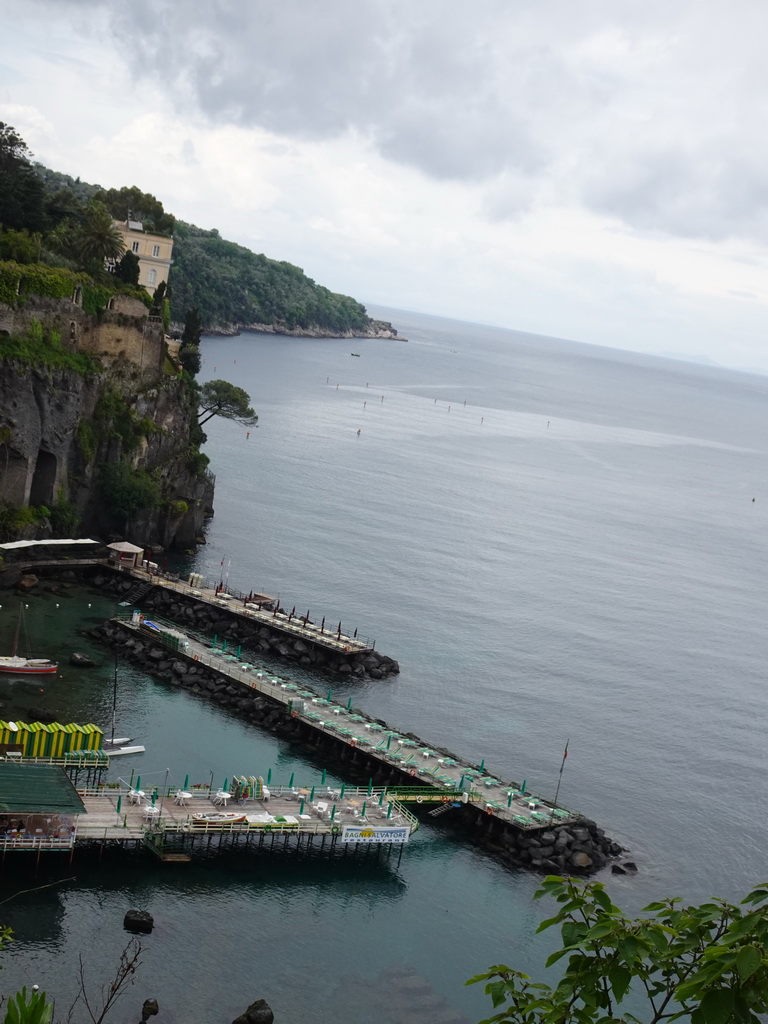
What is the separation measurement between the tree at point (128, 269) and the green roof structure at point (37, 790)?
62.2 m

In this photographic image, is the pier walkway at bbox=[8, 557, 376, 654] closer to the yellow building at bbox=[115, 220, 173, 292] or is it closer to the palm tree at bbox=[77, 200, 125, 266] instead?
the palm tree at bbox=[77, 200, 125, 266]

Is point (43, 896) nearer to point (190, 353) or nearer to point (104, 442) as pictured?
point (104, 442)

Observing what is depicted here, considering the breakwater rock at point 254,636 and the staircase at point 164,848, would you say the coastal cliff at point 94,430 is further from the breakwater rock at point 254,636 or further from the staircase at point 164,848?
the staircase at point 164,848

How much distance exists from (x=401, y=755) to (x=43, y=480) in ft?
140

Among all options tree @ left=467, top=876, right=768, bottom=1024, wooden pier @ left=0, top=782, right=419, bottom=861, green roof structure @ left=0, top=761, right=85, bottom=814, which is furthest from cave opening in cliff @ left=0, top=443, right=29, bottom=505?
tree @ left=467, top=876, right=768, bottom=1024

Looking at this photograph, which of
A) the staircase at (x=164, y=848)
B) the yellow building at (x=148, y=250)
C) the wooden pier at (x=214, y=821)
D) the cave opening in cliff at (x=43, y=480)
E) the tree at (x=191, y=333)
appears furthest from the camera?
the tree at (x=191, y=333)

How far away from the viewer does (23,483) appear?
87562 mm

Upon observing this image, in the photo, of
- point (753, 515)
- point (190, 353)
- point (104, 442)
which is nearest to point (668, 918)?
point (104, 442)

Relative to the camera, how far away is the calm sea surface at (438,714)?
4462 cm

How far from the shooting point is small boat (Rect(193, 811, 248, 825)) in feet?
171

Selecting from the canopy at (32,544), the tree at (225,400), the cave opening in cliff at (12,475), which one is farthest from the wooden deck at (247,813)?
the tree at (225,400)

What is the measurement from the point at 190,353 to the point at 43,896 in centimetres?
7548

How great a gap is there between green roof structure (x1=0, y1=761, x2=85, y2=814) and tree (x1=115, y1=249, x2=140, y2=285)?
204ft

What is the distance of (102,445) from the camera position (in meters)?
97.1
